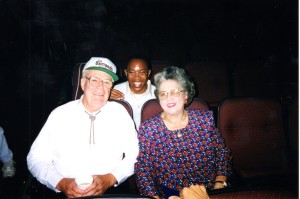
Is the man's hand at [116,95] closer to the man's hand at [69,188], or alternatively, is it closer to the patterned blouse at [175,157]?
the patterned blouse at [175,157]

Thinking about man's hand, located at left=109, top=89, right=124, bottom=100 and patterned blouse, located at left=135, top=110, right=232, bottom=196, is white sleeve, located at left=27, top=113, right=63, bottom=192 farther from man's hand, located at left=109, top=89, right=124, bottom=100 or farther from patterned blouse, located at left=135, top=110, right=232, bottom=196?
man's hand, located at left=109, top=89, right=124, bottom=100

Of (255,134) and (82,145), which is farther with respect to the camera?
(255,134)

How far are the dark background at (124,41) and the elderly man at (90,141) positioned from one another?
1.43 metres

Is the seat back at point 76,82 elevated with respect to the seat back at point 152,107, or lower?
elevated

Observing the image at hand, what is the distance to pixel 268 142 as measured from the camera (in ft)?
7.19

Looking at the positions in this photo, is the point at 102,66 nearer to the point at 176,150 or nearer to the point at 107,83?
the point at 107,83

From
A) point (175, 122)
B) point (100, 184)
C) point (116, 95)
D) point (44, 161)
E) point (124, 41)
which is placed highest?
point (124, 41)

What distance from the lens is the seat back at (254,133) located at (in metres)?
2.13

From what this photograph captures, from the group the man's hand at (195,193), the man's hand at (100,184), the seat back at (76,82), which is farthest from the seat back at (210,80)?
the man's hand at (195,193)

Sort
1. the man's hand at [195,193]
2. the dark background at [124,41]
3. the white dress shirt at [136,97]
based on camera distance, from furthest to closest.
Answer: the dark background at [124,41], the white dress shirt at [136,97], the man's hand at [195,193]

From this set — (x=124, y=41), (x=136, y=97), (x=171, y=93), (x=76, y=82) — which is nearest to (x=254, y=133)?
(x=171, y=93)

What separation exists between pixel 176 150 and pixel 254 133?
0.84 m

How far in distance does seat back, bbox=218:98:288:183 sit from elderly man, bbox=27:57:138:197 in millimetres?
859

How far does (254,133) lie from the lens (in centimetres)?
217
